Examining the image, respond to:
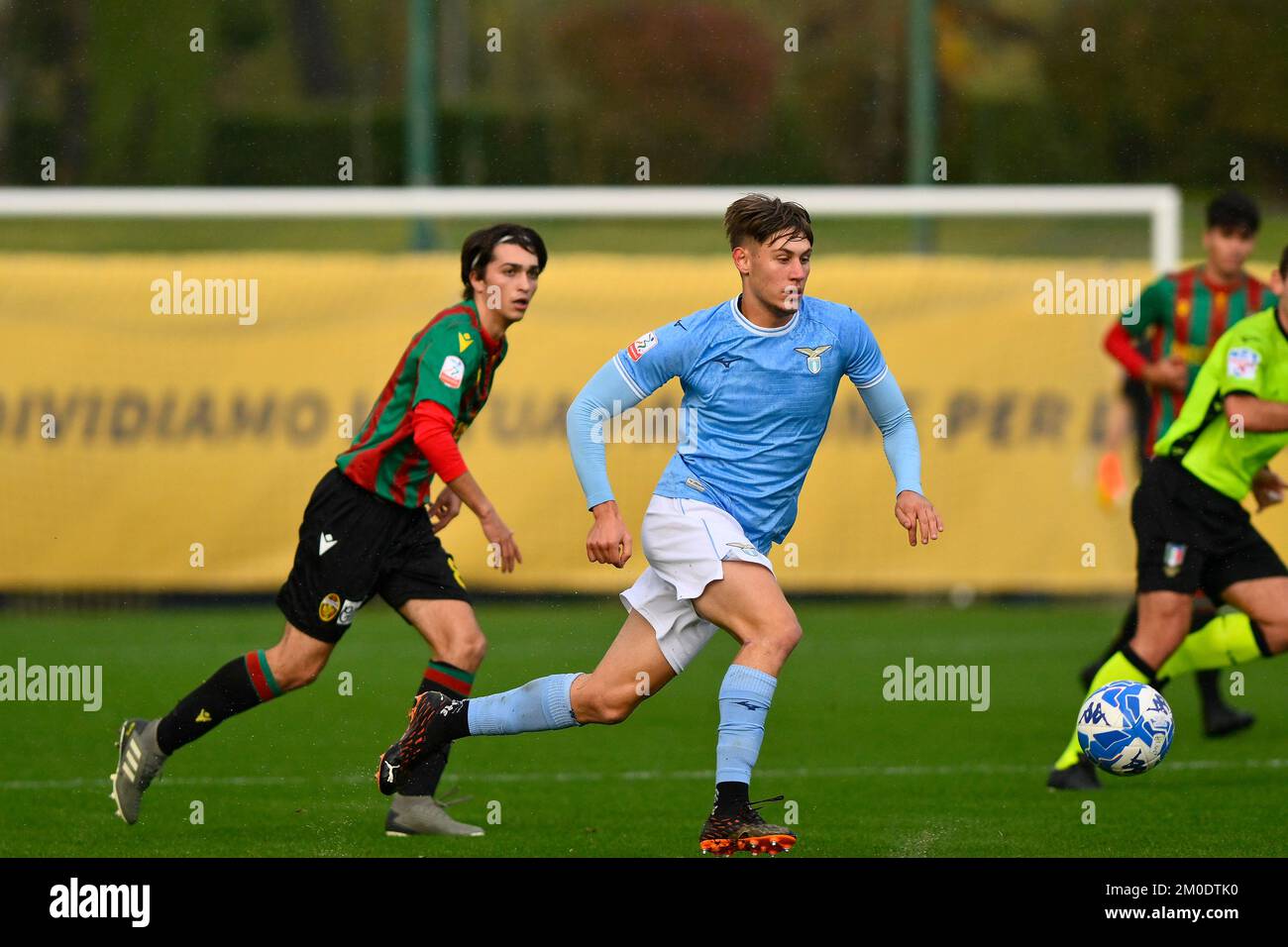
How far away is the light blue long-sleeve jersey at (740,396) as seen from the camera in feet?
20.6

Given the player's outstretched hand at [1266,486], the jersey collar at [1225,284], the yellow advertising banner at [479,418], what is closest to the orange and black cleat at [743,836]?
the player's outstretched hand at [1266,486]

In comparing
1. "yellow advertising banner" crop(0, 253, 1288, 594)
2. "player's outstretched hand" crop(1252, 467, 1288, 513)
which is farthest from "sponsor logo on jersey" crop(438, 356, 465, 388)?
"yellow advertising banner" crop(0, 253, 1288, 594)

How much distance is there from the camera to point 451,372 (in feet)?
22.6

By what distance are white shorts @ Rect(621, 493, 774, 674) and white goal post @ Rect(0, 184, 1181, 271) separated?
8.64 meters

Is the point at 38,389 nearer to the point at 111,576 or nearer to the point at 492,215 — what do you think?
the point at 111,576

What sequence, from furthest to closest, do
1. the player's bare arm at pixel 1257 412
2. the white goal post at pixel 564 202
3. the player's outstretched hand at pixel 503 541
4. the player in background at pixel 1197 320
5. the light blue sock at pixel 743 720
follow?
the white goal post at pixel 564 202 < the player in background at pixel 1197 320 < the player's bare arm at pixel 1257 412 < the player's outstretched hand at pixel 503 541 < the light blue sock at pixel 743 720

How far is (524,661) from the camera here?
12062mm

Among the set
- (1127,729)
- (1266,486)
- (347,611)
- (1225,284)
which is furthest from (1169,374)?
(347,611)

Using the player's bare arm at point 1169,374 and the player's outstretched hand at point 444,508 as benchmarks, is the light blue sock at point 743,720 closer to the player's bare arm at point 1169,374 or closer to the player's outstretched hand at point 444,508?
the player's outstretched hand at point 444,508

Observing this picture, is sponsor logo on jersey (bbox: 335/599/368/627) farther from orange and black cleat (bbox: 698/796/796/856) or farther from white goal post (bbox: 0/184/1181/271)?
white goal post (bbox: 0/184/1181/271)

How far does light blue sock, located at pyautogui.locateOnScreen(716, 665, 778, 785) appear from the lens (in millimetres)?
6078

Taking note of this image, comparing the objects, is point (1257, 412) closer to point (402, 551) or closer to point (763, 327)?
point (763, 327)

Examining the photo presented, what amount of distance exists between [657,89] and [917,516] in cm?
2198

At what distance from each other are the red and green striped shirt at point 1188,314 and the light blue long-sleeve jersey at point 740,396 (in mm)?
3562
